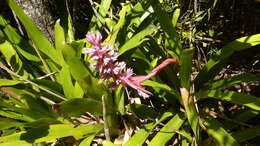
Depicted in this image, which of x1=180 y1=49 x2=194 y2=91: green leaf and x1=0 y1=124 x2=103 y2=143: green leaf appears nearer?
x1=180 y1=49 x2=194 y2=91: green leaf

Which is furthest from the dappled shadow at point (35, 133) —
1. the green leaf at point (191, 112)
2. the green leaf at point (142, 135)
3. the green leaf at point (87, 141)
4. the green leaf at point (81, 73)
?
the green leaf at point (191, 112)

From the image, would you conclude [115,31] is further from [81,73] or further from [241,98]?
[241,98]

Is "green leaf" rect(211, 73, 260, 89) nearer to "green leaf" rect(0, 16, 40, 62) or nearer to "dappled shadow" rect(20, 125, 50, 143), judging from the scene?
"dappled shadow" rect(20, 125, 50, 143)

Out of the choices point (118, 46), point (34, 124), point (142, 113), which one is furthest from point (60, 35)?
point (142, 113)

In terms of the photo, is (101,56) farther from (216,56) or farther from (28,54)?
(28,54)

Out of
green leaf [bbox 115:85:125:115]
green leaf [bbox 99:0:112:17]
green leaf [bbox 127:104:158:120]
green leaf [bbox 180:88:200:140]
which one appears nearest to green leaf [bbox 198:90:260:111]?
green leaf [bbox 180:88:200:140]

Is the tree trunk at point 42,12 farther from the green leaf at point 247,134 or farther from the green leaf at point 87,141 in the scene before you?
the green leaf at point 247,134

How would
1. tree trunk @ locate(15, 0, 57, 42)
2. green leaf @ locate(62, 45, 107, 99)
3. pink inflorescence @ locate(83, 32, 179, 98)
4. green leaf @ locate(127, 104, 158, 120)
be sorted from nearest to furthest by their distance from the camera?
pink inflorescence @ locate(83, 32, 179, 98)
green leaf @ locate(62, 45, 107, 99)
green leaf @ locate(127, 104, 158, 120)
tree trunk @ locate(15, 0, 57, 42)
